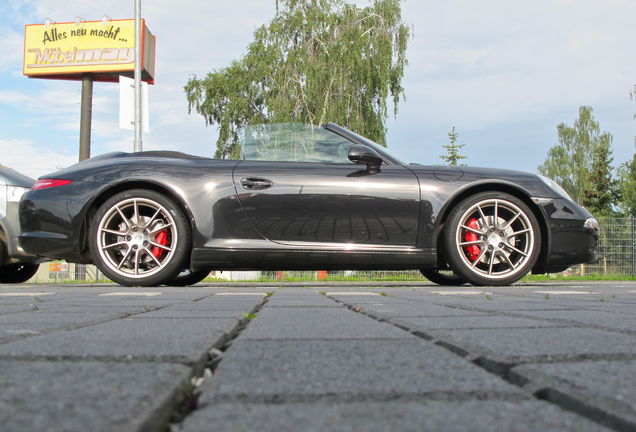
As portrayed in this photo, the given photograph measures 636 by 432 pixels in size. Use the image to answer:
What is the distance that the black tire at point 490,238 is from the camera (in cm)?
440

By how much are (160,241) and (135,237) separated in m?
0.20

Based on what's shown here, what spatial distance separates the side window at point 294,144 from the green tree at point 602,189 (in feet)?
141

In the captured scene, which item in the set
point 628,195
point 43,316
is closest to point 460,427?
point 43,316

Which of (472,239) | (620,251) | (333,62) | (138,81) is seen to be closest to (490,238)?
(472,239)

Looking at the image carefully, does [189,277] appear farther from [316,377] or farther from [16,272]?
[316,377]

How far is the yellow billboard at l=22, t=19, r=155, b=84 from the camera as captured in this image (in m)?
31.1

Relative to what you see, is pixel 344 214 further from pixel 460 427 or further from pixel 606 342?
pixel 460 427

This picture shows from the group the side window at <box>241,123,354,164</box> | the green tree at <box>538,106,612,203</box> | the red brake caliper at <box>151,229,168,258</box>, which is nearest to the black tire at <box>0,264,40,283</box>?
the red brake caliper at <box>151,229,168,258</box>

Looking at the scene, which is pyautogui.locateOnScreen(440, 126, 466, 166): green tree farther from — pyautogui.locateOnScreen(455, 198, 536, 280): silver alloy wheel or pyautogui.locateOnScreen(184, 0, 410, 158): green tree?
pyautogui.locateOnScreen(455, 198, 536, 280): silver alloy wheel

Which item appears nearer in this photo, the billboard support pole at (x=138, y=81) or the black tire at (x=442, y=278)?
the black tire at (x=442, y=278)

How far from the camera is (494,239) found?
4469 millimetres

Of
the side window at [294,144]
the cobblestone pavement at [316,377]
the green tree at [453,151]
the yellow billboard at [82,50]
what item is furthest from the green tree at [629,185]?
the cobblestone pavement at [316,377]

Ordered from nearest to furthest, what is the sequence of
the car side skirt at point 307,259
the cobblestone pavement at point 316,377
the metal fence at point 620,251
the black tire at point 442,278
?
the cobblestone pavement at point 316,377, the car side skirt at point 307,259, the black tire at point 442,278, the metal fence at point 620,251

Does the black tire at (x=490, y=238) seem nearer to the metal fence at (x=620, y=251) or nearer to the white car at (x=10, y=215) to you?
the white car at (x=10, y=215)
